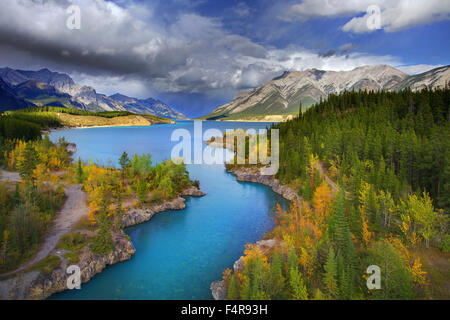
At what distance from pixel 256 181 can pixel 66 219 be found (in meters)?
51.6

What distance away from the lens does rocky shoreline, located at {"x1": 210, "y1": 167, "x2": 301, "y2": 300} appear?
2643 centimetres

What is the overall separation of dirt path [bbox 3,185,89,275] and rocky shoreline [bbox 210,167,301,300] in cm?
2124

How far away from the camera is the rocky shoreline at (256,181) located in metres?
26.4

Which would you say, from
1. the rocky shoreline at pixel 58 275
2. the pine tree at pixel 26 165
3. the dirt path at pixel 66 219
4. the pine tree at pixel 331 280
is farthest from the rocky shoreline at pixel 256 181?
the pine tree at pixel 26 165

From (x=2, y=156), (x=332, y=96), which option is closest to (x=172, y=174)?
(x=2, y=156)

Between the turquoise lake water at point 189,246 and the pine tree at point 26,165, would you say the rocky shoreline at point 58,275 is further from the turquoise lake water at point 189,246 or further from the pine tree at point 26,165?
the pine tree at point 26,165

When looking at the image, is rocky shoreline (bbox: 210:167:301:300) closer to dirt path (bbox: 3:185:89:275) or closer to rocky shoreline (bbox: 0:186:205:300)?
rocky shoreline (bbox: 0:186:205:300)

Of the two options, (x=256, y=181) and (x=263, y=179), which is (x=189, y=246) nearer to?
(x=263, y=179)

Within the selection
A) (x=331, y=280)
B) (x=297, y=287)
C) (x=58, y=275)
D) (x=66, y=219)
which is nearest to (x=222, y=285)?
(x=297, y=287)

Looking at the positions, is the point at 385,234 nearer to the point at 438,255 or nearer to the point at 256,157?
the point at 438,255

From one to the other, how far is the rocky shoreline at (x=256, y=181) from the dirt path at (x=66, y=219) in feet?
69.7

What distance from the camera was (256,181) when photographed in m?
76.2

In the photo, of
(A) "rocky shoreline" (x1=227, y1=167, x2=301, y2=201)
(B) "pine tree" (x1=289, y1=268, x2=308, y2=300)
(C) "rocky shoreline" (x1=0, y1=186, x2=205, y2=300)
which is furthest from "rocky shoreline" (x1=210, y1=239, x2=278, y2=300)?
(A) "rocky shoreline" (x1=227, y1=167, x2=301, y2=201)
